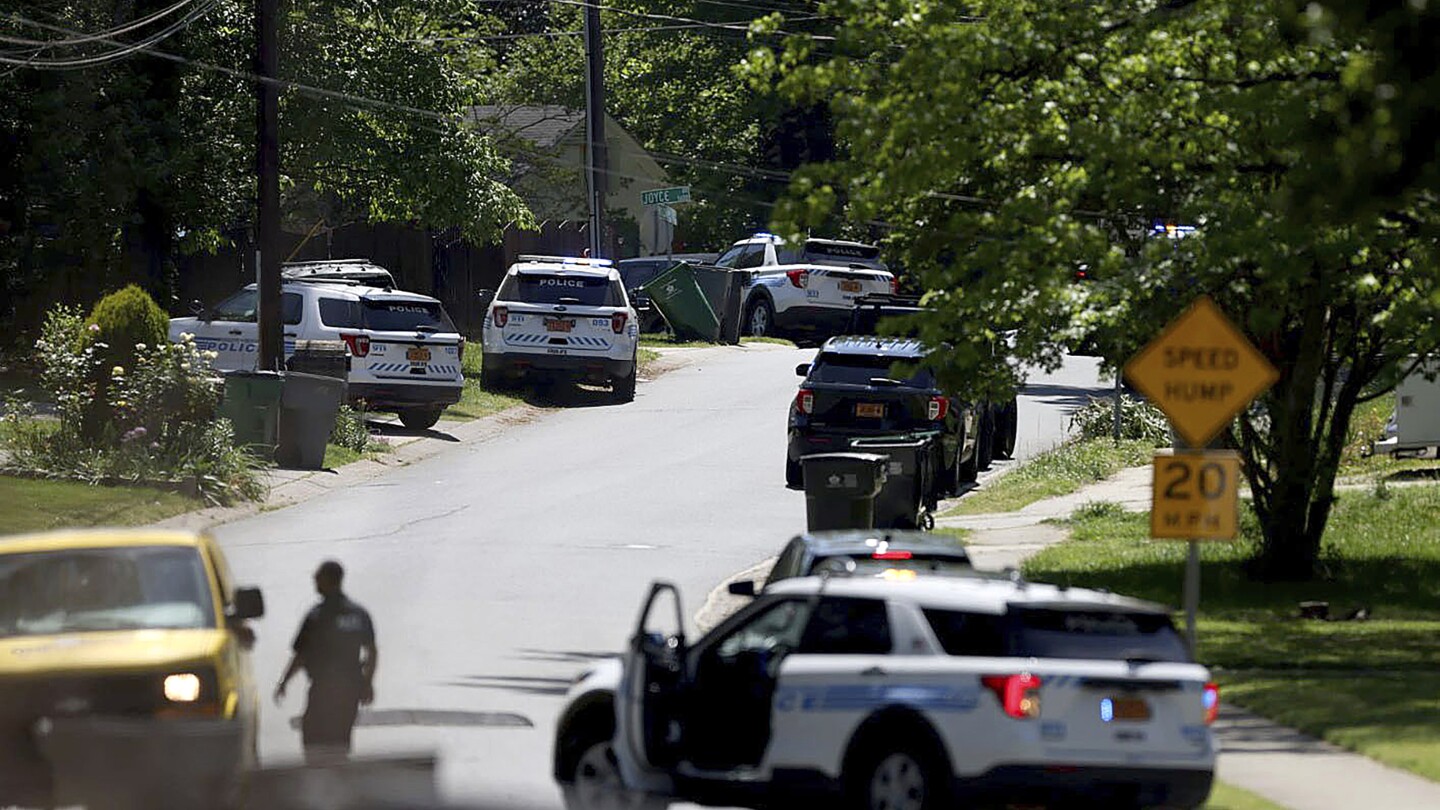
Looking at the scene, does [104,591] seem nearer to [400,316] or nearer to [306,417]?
[306,417]

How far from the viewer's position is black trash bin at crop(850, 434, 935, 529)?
21016mm

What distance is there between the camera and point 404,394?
28.7m

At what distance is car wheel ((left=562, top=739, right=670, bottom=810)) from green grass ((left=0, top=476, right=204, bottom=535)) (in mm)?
10287

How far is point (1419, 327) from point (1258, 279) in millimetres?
1423

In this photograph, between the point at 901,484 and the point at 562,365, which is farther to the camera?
the point at 562,365

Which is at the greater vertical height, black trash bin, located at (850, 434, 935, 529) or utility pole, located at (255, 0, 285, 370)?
utility pole, located at (255, 0, 285, 370)

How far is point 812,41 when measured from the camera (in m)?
16.8

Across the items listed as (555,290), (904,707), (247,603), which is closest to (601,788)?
(904,707)

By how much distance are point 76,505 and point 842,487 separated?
7.68m

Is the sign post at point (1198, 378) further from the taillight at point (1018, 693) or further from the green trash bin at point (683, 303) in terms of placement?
the green trash bin at point (683, 303)

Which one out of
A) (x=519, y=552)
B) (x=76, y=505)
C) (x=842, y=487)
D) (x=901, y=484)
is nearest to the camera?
(x=842, y=487)

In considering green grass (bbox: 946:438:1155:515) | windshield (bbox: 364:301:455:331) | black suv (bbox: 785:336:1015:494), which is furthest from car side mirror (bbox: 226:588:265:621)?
windshield (bbox: 364:301:455:331)

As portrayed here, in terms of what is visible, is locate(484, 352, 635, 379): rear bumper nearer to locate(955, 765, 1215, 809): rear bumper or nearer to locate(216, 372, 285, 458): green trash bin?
locate(216, 372, 285, 458): green trash bin

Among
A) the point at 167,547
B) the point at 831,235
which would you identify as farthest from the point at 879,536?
the point at 831,235
